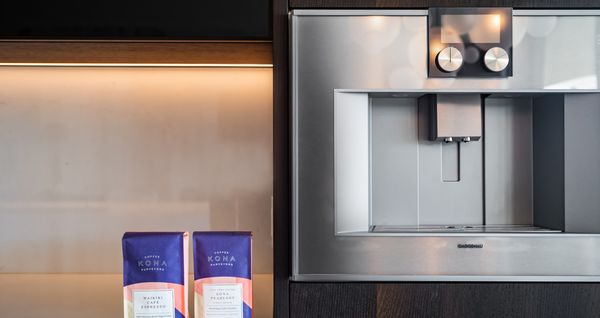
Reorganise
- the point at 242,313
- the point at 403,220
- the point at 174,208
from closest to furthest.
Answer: the point at 242,313 → the point at 403,220 → the point at 174,208

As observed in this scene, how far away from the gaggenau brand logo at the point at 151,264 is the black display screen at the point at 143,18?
1.19 feet

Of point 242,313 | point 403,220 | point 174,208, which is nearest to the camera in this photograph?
point 242,313

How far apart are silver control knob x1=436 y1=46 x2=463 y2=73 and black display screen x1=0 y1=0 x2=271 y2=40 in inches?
10.9

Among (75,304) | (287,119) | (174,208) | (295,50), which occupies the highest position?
(295,50)

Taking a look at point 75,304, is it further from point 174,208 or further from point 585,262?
point 585,262

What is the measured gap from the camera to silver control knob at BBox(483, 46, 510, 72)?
2.64 ft

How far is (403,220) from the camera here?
899 mm

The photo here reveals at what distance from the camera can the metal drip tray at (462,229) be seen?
834mm

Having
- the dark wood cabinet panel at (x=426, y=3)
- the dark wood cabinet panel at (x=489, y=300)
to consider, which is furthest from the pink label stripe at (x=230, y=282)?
the dark wood cabinet panel at (x=426, y=3)

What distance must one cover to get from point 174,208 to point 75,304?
334 millimetres

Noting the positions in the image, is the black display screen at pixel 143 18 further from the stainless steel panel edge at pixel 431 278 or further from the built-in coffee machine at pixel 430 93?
the stainless steel panel edge at pixel 431 278

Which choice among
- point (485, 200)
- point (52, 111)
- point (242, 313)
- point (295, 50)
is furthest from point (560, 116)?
point (52, 111)

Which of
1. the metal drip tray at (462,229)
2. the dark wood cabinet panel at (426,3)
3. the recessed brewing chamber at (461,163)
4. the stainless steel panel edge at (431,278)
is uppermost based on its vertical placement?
the dark wood cabinet panel at (426,3)

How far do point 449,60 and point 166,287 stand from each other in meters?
0.54
